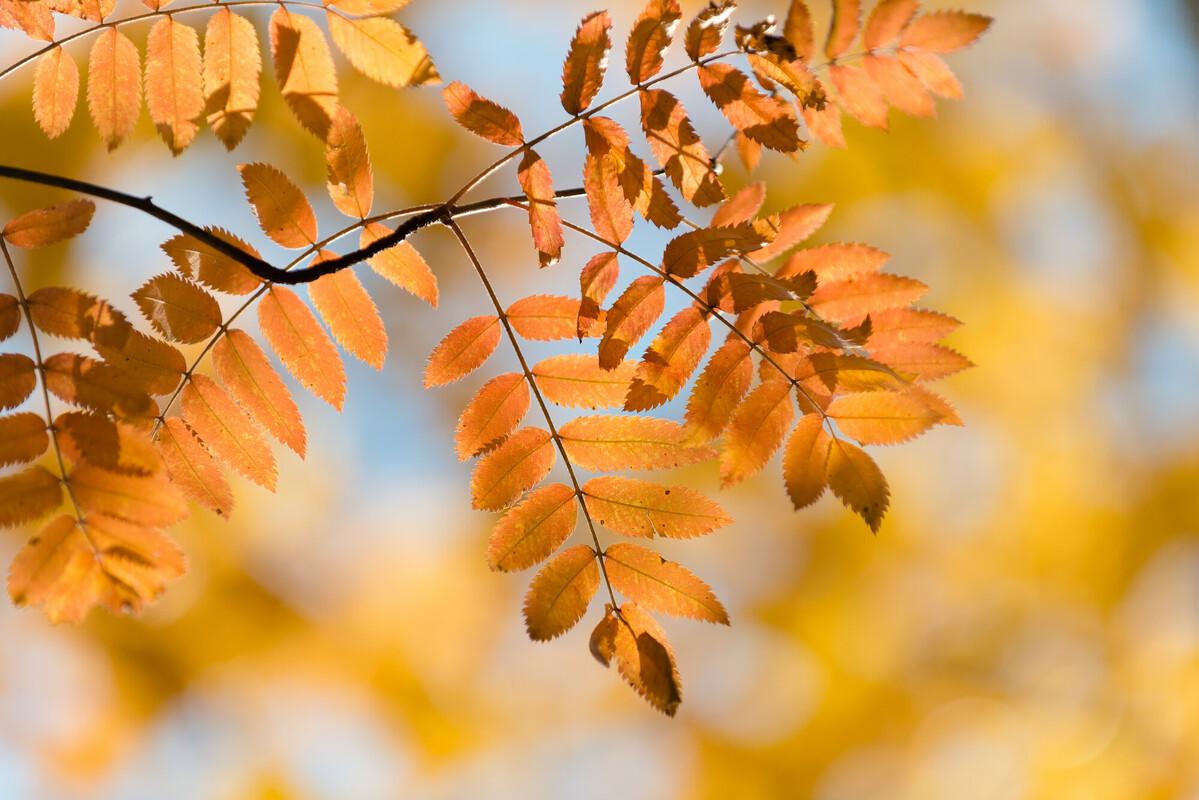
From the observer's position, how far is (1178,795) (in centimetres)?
705

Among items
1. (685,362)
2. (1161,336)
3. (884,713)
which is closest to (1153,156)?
(1161,336)

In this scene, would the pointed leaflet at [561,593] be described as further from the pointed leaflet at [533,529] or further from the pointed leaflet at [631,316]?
the pointed leaflet at [631,316]

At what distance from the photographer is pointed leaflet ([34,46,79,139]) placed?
1.40 meters

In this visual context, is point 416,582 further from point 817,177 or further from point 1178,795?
point 1178,795

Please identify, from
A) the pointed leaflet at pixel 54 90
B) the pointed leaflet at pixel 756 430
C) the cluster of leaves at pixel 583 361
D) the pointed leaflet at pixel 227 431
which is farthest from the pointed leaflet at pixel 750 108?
the pointed leaflet at pixel 54 90

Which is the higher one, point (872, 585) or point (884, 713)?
point (872, 585)

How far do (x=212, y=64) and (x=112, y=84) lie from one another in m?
0.21

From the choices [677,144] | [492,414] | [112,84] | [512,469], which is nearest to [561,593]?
[512,469]

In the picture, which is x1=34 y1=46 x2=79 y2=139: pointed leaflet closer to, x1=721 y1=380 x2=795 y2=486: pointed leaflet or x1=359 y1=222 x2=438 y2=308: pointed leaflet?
x1=359 y1=222 x2=438 y2=308: pointed leaflet

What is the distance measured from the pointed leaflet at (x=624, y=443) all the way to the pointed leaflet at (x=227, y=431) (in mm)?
528

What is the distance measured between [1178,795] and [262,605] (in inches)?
304

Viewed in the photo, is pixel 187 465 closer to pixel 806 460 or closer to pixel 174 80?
pixel 174 80

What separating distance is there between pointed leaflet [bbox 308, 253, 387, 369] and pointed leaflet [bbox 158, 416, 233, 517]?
299mm

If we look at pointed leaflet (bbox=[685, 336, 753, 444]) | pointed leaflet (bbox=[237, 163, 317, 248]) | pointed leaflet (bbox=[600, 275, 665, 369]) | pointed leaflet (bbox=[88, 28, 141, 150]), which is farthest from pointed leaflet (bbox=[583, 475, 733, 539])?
pointed leaflet (bbox=[88, 28, 141, 150])
